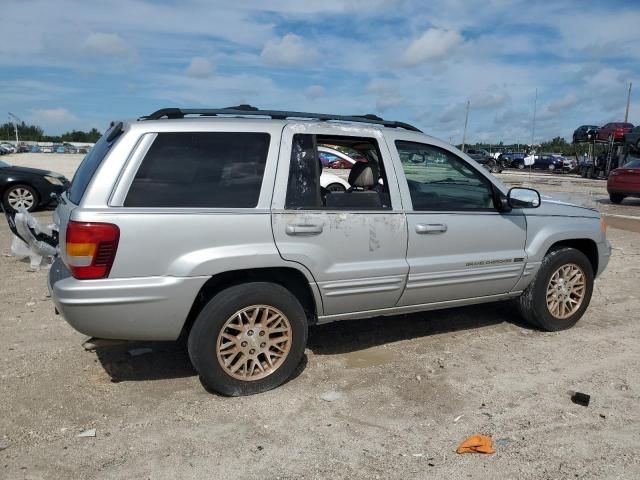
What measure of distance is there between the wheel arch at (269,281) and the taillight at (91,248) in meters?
0.57

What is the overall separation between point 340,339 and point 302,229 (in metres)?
1.47

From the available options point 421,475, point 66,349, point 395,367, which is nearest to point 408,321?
point 395,367

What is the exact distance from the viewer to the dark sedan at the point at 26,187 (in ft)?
37.1

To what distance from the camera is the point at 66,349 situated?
4359 millimetres

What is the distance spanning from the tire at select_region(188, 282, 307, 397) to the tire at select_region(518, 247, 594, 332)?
219 centimetres

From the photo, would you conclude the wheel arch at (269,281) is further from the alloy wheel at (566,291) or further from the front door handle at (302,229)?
the alloy wheel at (566,291)

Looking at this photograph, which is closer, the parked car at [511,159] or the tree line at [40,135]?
the parked car at [511,159]

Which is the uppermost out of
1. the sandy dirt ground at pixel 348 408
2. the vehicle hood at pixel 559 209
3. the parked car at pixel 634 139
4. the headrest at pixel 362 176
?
the parked car at pixel 634 139

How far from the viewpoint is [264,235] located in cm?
351

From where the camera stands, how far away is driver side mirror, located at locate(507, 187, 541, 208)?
4.41 m

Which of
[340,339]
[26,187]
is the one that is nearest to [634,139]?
[26,187]

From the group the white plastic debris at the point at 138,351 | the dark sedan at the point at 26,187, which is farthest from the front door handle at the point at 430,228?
the dark sedan at the point at 26,187

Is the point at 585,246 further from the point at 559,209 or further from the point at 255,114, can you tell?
the point at 255,114

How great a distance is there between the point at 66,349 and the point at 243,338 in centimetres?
170
